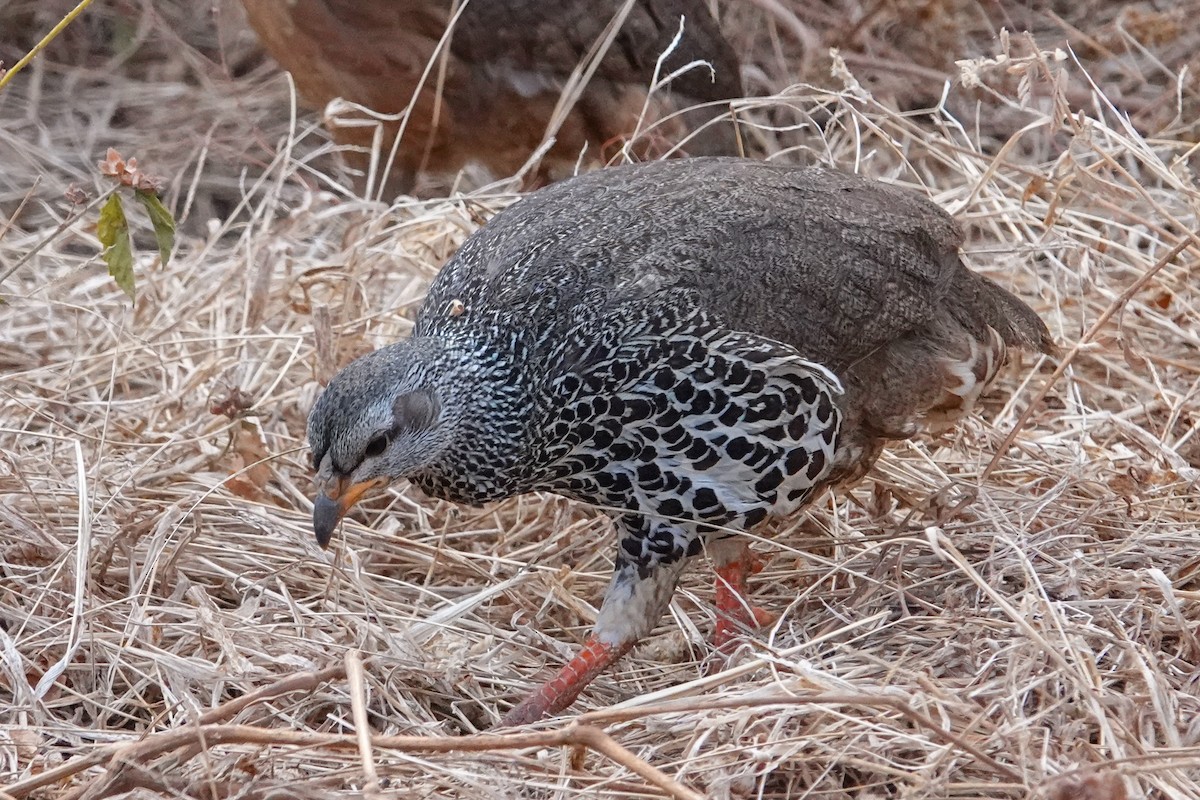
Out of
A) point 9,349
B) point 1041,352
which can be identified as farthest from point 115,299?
point 1041,352

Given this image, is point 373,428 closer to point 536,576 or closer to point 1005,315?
point 536,576

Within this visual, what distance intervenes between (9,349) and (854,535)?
2.76 metres

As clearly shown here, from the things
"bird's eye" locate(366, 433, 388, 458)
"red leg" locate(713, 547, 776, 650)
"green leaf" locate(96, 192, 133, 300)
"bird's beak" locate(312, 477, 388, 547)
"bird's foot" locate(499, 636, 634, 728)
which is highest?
"green leaf" locate(96, 192, 133, 300)

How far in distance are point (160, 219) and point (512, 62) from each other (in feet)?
8.47

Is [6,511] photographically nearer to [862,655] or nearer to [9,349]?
[9,349]

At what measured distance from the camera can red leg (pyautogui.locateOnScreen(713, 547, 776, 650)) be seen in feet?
11.1

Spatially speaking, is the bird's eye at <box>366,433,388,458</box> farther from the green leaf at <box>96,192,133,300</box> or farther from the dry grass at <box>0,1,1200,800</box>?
the green leaf at <box>96,192,133,300</box>

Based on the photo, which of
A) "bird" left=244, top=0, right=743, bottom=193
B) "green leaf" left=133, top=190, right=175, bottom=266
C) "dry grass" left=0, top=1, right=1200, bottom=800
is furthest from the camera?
"bird" left=244, top=0, right=743, bottom=193

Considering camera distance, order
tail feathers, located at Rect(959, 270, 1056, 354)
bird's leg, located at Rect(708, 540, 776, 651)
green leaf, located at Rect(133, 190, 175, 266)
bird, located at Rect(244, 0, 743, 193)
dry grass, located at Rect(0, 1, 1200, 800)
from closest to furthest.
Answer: dry grass, located at Rect(0, 1, 1200, 800), green leaf, located at Rect(133, 190, 175, 266), bird's leg, located at Rect(708, 540, 776, 651), tail feathers, located at Rect(959, 270, 1056, 354), bird, located at Rect(244, 0, 743, 193)

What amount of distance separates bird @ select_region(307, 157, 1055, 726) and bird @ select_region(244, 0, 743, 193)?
185cm

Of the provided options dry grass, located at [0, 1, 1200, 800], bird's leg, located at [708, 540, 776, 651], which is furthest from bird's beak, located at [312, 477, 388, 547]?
bird's leg, located at [708, 540, 776, 651]

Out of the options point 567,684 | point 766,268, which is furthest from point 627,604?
point 766,268

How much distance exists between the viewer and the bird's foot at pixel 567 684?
3.14 meters

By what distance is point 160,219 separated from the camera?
3.03m
